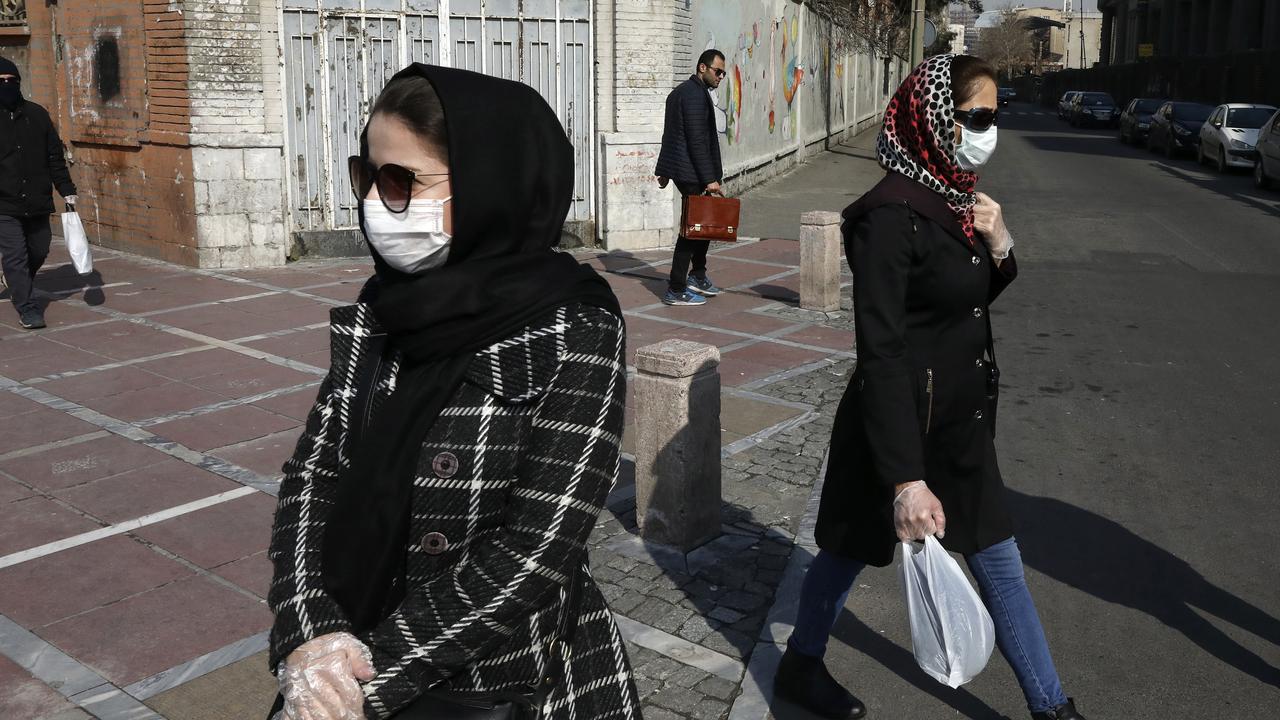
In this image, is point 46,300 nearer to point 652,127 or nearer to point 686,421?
point 652,127

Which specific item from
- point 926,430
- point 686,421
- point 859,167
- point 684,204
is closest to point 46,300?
point 684,204

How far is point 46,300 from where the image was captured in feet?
34.4

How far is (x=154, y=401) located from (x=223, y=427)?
0.81m

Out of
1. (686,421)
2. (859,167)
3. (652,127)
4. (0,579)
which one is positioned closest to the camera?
(0,579)

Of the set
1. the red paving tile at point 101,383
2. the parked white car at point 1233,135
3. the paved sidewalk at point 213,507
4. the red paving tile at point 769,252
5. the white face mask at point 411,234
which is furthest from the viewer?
the parked white car at point 1233,135

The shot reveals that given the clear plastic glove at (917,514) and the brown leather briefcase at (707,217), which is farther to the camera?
the brown leather briefcase at (707,217)

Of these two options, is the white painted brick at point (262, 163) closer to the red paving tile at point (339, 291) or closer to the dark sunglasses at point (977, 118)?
the red paving tile at point (339, 291)

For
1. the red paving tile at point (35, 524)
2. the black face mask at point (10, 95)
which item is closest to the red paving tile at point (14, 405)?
the red paving tile at point (35, 524)

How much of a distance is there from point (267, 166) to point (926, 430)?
33.9 feet

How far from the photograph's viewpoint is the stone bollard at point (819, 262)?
10.0 metres

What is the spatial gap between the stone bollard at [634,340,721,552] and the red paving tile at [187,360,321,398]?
332 centimetres

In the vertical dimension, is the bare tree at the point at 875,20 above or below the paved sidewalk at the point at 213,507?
above

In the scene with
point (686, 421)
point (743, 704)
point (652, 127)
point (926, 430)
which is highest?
point (652, 127)

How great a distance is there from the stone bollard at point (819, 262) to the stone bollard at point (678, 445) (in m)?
5.06
